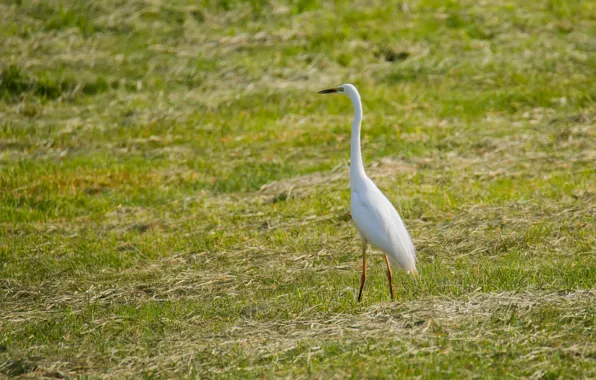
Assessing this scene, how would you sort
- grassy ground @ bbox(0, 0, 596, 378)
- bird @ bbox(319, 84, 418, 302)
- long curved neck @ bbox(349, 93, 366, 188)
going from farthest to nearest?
long curved neck @ bbox(349, 93, 366, 188), bird @ bbox(319, 84, 418, 302), grassy ground @ bbox(0, 0, 596, 378)

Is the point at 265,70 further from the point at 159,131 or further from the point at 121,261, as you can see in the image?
the point at 121,261

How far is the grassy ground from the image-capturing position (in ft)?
19.4

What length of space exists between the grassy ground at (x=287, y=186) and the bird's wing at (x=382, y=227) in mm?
316

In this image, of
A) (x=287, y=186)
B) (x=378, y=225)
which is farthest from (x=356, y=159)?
(x=287, y=186)

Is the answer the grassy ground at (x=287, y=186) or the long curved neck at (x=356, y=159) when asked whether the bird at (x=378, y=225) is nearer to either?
the long curved neck at (x=356, y=159)

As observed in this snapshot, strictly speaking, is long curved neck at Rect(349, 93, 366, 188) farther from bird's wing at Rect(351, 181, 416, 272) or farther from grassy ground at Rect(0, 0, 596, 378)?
grassy ground at Rect(0, 0, 596, 378)

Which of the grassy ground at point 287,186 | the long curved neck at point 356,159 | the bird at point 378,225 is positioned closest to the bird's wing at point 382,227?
the bird at point 378,225

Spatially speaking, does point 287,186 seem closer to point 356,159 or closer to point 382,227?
point 356,159

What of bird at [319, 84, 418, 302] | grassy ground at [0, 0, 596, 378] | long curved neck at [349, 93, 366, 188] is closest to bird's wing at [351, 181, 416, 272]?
bird at [319, 84, 418, 302]

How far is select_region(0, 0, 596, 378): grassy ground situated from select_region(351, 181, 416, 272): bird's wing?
0.32 metres

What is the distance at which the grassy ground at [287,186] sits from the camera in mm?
5910

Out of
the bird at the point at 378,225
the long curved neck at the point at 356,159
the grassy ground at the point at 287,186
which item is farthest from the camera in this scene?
the long curved neck at the point at 356,159

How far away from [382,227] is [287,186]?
12.3ft

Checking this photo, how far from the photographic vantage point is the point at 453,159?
11703 mm
